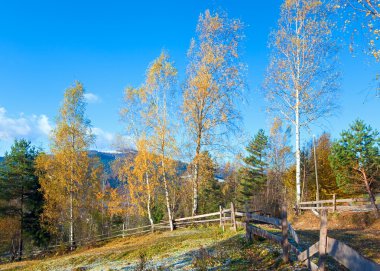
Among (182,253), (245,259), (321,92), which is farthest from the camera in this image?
(321,92)

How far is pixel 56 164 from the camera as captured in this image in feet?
81.2

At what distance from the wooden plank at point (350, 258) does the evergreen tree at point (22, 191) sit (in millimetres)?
30123

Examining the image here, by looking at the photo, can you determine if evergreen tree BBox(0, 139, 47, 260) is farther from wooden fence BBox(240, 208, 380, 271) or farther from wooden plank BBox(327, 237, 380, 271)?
wooden plank BBox(327, 237, 380, 271)

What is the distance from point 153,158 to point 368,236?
13533 millimetres

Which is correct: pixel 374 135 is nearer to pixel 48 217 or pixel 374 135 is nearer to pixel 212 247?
pixel 212 247

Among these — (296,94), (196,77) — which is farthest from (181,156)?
(296,94)

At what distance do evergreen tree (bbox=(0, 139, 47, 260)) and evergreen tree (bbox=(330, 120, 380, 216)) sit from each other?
2610cm

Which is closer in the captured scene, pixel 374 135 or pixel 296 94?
pixel 296 94

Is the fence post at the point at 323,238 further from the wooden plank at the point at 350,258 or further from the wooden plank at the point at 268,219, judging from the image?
the wooden plank at the point at 268,219

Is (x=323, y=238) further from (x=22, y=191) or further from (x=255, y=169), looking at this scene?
(x=255, y=169)

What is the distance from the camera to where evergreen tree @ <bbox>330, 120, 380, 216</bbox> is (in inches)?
938

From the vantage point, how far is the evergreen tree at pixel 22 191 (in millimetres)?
30594

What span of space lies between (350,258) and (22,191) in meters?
31.6

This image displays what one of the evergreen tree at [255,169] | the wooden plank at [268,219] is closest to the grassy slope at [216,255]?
the wooden plank at [268,219]
